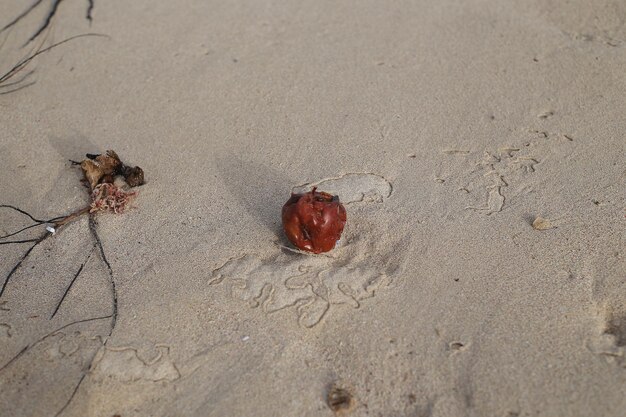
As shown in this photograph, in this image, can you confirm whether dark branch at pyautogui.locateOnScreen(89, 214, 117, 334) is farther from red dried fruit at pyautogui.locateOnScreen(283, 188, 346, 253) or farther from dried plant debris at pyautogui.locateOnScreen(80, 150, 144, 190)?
red dried fruit at pyautogui.locateOnScreen(283, 188, 346, 253)

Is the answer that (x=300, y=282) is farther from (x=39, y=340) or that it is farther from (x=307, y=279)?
(x=39, y=340)

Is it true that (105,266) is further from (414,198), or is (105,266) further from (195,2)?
(195,2)

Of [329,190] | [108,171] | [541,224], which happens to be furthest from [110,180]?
[541,224]

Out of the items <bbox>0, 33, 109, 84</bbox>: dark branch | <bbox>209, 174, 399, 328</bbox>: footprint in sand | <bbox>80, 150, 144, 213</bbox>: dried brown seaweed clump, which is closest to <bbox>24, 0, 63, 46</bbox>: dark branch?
<bbox>0, 33, 109, 84</bbox>: dark branch

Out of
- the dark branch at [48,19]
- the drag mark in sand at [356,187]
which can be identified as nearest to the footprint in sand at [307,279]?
the drag mark in sand at [356,187]

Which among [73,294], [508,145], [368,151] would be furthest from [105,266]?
[508,145]

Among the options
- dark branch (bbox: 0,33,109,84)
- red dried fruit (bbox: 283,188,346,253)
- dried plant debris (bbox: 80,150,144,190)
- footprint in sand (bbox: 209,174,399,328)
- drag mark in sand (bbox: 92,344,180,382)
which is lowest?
footprint in sand (bbox: 209,174,399,328)
